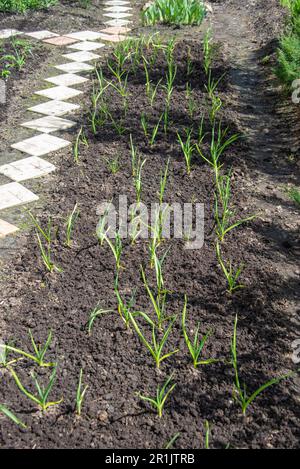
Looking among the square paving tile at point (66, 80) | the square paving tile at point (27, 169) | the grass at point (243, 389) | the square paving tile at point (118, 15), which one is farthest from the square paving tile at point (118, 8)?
the grass at point (243, 389)

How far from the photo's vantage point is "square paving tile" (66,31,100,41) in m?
7.23

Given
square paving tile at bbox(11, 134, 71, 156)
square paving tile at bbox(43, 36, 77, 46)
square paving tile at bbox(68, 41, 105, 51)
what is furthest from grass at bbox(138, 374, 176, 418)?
square paving tile at bbox(43, 36, 77, 46)

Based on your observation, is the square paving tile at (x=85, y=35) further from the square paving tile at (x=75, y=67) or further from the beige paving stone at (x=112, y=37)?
the square paving tile at (x=75, y=67)

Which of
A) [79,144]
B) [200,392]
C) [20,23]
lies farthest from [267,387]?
[20,23]

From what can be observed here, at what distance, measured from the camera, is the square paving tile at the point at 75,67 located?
6148 millimetres

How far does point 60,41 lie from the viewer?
7.05 meters

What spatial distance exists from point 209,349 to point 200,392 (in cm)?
26

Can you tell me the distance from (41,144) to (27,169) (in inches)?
17.4

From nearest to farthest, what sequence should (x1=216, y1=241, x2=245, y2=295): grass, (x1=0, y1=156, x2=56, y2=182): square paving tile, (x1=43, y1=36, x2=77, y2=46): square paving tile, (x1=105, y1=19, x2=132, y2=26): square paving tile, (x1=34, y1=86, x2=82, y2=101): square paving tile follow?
(x1=216, y1=241, x2=245, y2=295): grass, (x1=0, y1=156, x2=56, y2=182): square paving tile, (x1=34, y1=86, x2=82, y2=101): square paving tile, (x1=43, y1=36, x2=77, y2=46): square paving tile, (x1=105, y1=19, x2=132, y2=26): square paving tile

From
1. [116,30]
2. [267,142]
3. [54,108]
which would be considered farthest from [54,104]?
[116,30]

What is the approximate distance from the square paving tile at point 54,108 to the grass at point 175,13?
286 centimetres

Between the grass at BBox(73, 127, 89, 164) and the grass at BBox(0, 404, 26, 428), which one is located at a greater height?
the grass at BBox(73, 127, 89, 164)

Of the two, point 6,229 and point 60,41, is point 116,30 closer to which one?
point 60,41

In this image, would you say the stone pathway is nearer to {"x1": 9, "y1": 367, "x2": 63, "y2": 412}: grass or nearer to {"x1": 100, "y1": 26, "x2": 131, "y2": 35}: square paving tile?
{"x1": 100, "y1": 26, "x2": 131, "y2": 35}: square paving tile
